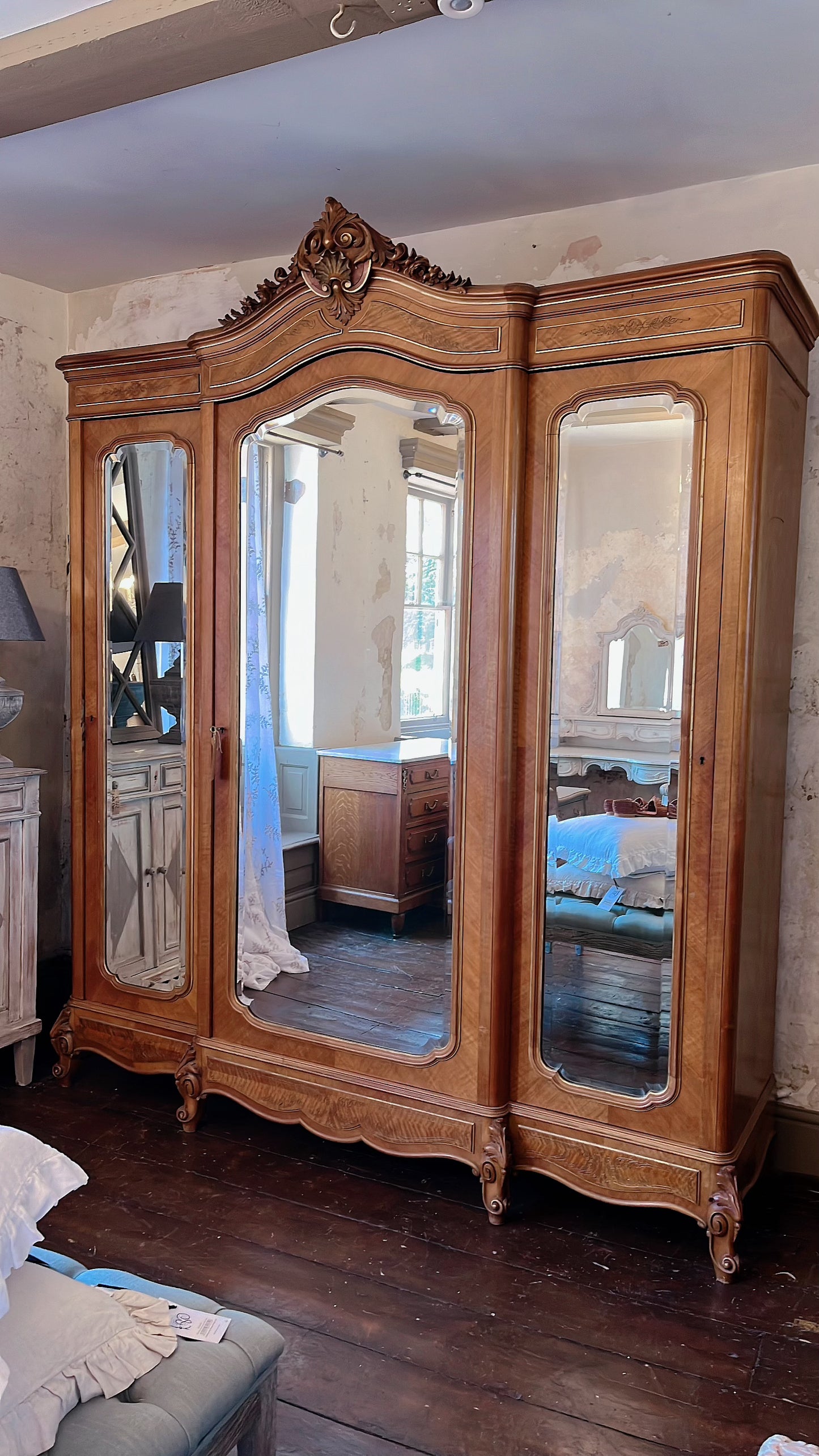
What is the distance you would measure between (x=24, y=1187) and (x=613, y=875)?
162 centimetres

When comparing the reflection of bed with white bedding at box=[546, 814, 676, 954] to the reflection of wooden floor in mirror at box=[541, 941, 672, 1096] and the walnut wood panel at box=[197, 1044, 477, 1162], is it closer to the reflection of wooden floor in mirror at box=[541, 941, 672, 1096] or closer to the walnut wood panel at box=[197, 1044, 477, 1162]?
the reflection of wooden floor in mirror at box=[541, 941, 672, 1096]

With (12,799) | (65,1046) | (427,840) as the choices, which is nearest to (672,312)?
(427,840)

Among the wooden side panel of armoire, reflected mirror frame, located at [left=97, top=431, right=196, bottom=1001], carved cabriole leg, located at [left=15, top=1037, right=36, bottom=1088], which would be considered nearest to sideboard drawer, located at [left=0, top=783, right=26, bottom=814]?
reflected mirror frame, located at [left=97, top=431, right=196, bottom=1001]

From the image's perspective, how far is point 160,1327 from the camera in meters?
1.34

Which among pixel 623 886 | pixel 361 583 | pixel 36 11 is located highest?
pixel 36 11

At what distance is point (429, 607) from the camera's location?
2.62 m

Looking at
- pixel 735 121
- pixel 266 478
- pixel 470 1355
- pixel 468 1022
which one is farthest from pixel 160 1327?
pixel 735 121

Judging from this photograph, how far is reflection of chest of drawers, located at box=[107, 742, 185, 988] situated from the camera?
3.13m

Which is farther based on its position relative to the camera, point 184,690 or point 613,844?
point 184,690

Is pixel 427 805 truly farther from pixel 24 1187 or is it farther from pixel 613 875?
pixel 24 1187

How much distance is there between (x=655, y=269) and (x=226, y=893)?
6.44 feet

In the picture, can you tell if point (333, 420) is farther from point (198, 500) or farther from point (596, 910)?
point (596, 910)

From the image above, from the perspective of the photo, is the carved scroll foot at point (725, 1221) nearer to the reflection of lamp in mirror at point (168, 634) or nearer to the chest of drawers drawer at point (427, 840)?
the chest of drawers drawer at point (427, 840)

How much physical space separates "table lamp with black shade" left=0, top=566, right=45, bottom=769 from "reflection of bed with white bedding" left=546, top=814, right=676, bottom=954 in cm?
175
